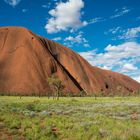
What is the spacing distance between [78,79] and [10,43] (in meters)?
53.3

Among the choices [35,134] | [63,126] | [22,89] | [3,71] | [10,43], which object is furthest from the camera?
[10,43]

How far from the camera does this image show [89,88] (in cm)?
19950

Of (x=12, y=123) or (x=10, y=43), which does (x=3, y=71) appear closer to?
(x=10, y=43)

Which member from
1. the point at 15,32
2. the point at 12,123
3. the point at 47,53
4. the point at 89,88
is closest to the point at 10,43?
the point at 15,32

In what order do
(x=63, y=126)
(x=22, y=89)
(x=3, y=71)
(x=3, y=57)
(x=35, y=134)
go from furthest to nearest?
(x=3, y=57), (x=3, y=71), (x=22, y=89), (x=63, y=126), (x=35, y=134)

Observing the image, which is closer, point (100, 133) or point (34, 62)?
point (100, 133)

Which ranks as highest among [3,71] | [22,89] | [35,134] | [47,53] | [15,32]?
[15,32]

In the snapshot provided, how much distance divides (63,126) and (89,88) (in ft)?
592

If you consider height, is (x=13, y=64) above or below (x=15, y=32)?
below

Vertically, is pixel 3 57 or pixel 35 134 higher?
pixel 3 57

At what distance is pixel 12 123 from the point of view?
20312mm

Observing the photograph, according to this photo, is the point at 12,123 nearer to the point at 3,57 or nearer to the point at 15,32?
the point at 3,57

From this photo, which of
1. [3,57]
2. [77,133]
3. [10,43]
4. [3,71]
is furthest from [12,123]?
[10,43]

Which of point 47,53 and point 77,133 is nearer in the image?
point 77,133
